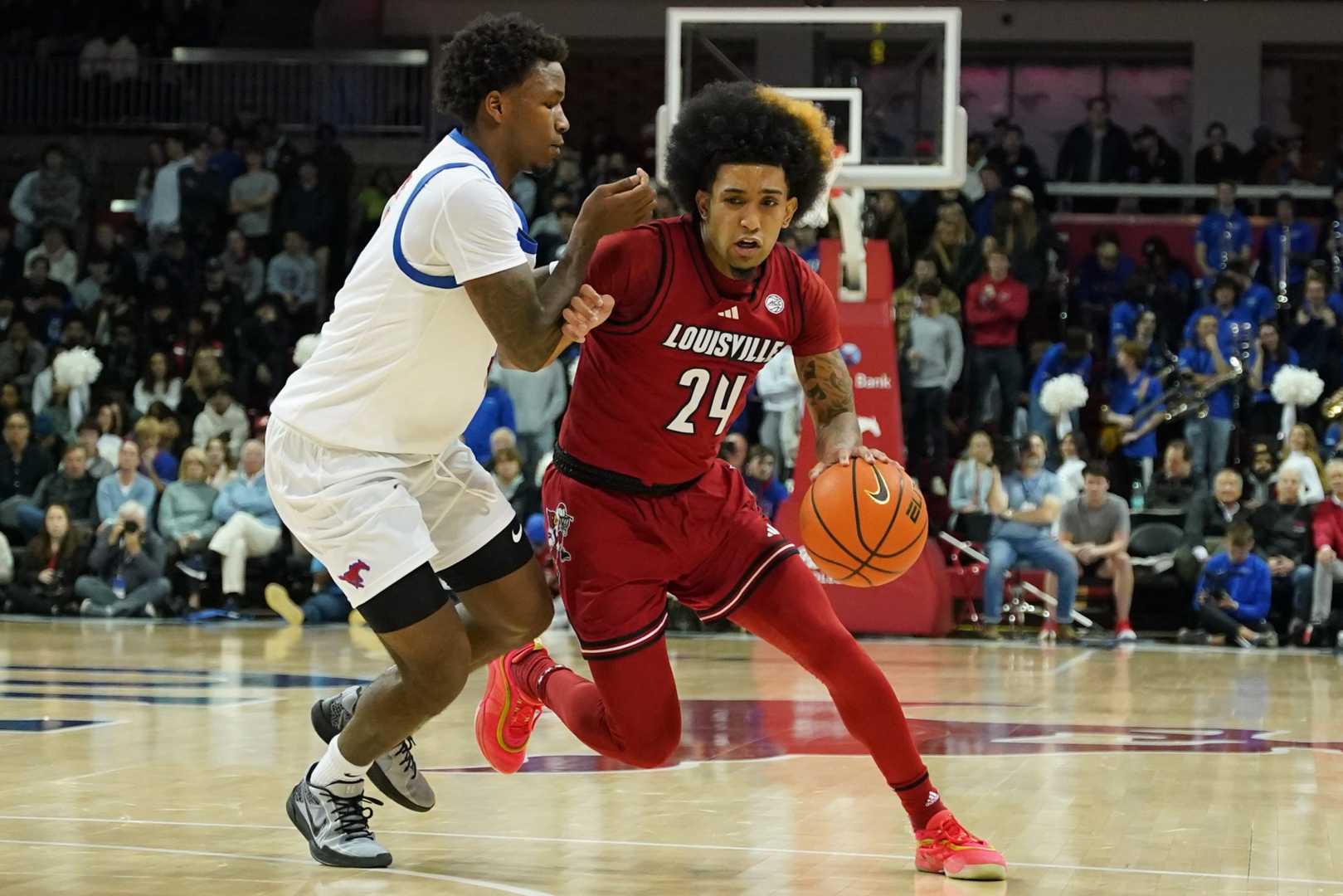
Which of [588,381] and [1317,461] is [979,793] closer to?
[588,381]

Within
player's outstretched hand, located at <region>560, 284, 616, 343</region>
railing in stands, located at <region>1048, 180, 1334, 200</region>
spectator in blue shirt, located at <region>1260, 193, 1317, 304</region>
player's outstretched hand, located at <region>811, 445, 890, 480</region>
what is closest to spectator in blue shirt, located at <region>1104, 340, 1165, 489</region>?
spectator in blue shirt, located at <region>1260, 193, 1317, 304</region>

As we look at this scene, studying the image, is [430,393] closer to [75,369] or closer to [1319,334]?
[1319,334]

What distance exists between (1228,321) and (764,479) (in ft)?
15.5

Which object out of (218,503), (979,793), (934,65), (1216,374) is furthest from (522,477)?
(979,793)

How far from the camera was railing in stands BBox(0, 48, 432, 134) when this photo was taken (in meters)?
22.6

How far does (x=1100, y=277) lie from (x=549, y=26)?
328 inches

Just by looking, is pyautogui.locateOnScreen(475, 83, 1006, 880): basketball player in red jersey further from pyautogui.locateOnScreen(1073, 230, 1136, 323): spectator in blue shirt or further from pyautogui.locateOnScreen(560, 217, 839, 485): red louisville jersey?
pyautogui.locateOnScreen(1073, 230, 1136, 323): spectator in blue shirt

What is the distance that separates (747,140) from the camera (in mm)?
5016

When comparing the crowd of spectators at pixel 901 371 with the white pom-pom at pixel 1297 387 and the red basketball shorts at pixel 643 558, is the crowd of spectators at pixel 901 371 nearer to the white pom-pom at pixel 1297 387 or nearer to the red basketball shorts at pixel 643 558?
the white pom-pom at pixel 1297 387

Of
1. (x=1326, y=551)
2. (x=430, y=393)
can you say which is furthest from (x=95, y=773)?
(x=1326, y=551)

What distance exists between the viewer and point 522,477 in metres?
14.7

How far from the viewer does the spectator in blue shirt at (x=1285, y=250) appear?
689 inches

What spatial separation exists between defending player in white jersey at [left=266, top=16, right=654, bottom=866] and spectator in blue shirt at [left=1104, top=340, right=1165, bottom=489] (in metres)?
11.2

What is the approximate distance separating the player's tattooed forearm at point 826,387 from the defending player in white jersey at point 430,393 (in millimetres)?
763
